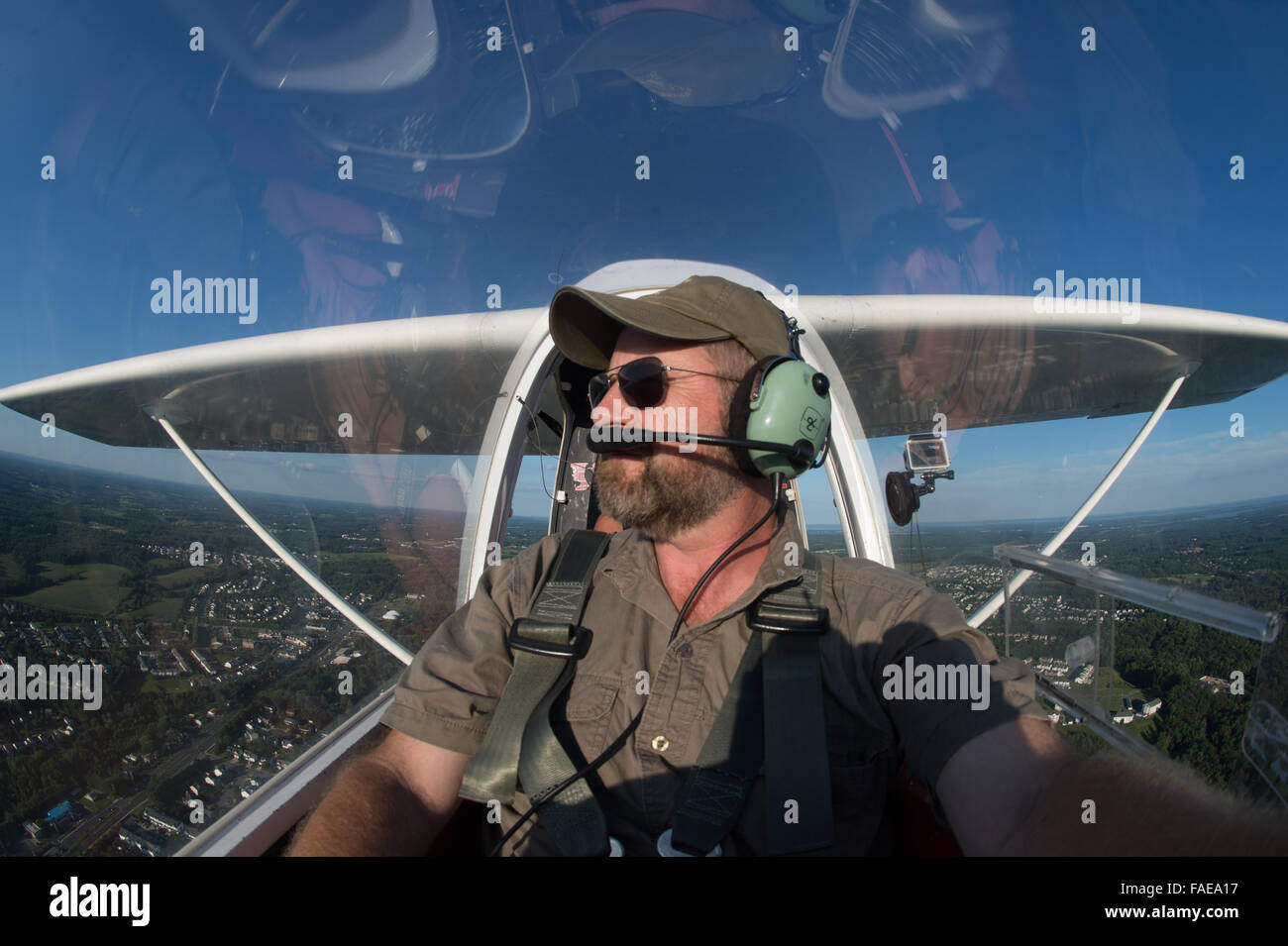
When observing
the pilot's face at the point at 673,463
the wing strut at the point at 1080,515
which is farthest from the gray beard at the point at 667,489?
the wing strut at the point at 1080,515

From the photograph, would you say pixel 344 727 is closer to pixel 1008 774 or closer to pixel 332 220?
pixel 332 220

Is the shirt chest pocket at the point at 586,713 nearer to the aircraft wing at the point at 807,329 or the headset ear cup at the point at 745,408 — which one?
the headset ear cup at the point at 745,408

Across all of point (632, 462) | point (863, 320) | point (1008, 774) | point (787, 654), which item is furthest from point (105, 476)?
point (863, 320)

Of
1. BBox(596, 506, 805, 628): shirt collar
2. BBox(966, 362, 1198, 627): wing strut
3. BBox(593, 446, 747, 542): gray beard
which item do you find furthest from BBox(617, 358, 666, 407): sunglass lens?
BBox(966, 362, 1198, 627): wing strut

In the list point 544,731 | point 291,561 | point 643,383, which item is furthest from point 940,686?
point 291,561

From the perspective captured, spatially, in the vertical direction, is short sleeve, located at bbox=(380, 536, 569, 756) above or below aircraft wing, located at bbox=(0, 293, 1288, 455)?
below

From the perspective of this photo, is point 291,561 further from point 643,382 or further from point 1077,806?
point 1077,806

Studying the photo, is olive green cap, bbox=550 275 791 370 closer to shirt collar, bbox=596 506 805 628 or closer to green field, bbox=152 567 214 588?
shirt collar, bbox=596 506 805 628
